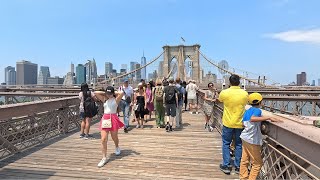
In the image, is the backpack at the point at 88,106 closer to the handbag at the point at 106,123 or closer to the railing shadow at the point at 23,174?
the handbag at the point at 106,123

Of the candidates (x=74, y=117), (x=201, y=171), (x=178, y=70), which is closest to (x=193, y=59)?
(x=178, y=70)

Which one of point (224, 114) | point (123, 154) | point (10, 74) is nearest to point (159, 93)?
point (123, 154)

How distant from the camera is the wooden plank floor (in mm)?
4293

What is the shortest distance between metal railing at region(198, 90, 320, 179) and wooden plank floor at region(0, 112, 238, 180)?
64 cm

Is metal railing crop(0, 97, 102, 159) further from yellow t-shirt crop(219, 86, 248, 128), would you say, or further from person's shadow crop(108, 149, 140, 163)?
yellow t-shirt crop(219, 86, 248, 128)

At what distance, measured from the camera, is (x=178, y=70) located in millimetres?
50344

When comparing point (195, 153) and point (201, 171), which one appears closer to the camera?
point (201, 171)

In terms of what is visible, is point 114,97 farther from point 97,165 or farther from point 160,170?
point 160,170

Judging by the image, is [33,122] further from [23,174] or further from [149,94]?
[149,94]

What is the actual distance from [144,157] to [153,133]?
2224 mm

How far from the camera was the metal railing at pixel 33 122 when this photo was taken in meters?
5.14

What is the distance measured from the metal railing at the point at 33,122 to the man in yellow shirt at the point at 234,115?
3592mm

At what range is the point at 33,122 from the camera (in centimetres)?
609

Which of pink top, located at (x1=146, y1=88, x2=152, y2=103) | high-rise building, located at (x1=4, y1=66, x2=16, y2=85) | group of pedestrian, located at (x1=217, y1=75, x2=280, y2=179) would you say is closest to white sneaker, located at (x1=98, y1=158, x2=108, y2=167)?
group of pedestrian, located at (x1=217, y1=75, x2=280, y2=179)
